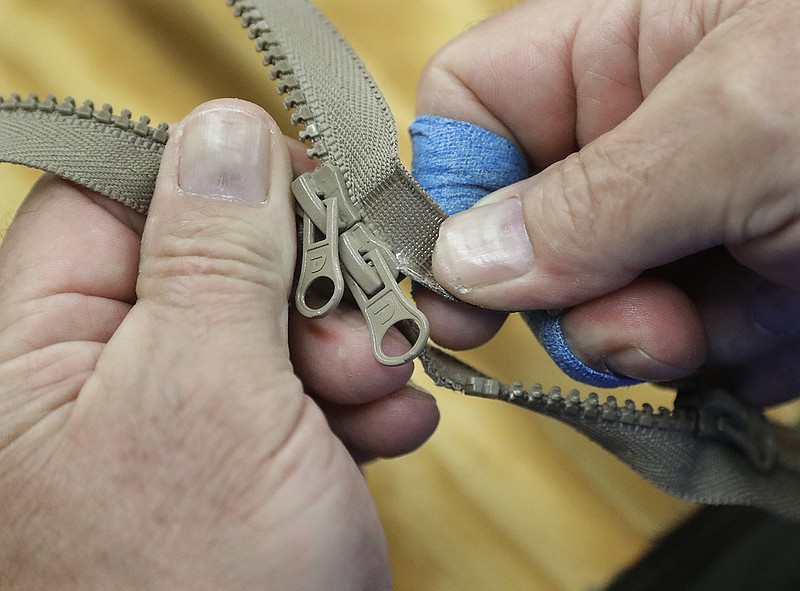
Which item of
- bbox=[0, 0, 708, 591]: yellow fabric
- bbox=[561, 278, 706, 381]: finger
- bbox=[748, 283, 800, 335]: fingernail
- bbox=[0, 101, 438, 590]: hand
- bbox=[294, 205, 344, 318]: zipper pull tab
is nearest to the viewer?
bbox=[0, 101, 438, 590]: hand

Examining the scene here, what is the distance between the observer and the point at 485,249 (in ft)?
2.48

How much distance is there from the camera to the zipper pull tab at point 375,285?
0.71 metres

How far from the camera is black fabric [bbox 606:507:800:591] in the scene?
1116 millimetres

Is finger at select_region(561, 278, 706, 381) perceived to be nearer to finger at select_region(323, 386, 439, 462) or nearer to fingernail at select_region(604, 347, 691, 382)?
fingernail at select_region(604, 347, 691, 382)

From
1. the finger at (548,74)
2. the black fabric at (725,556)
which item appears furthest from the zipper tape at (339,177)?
the black fabric at (725,556)

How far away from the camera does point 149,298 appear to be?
64 centimetres

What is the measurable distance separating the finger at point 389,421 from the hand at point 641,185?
0.09 meters

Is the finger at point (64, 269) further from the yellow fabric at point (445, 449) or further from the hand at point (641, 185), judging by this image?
the yellow fabric at point (445, 449)

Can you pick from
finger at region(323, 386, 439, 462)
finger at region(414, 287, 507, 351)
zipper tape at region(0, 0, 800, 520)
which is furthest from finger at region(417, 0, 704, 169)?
finger at region(323, 386, 439, 462)

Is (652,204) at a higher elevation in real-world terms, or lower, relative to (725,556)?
higher

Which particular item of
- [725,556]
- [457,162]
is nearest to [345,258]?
[457,162]

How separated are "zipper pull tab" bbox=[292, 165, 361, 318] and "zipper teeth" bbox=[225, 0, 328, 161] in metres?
0.03

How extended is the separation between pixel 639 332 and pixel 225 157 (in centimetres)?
48

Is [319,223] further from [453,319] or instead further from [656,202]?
[656,202]
